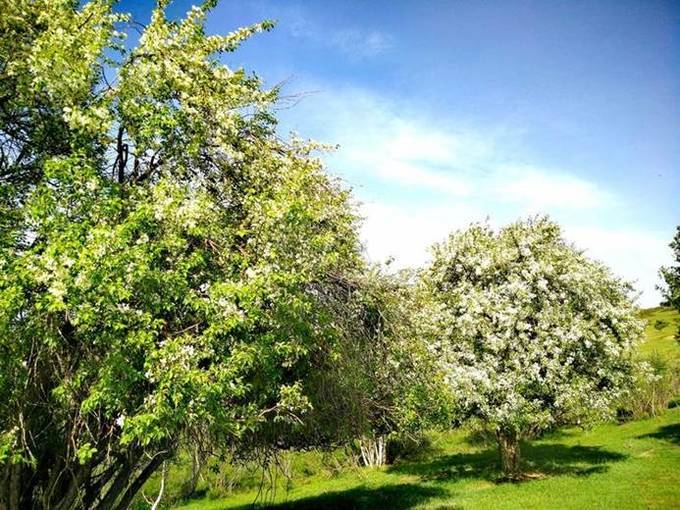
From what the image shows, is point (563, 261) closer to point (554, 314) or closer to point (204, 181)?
point (554, 314)

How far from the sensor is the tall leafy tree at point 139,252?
8578 millimetres

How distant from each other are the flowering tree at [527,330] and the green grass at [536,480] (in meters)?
3.06

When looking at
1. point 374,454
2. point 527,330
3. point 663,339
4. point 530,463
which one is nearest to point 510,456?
point 530,463

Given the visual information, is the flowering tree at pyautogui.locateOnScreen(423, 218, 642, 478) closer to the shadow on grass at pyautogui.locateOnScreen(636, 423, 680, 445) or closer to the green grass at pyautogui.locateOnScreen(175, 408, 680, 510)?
the green grass at pyautogui.locateOnScreen(175, 408, 680, 510)

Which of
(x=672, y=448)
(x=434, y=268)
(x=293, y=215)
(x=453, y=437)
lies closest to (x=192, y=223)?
(x=293, y=215)

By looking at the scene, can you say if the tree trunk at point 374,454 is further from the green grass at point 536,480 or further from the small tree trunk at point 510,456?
the small tree trunk at point 510,456

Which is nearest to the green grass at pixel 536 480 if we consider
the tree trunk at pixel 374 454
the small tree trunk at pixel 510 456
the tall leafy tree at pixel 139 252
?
the small tree trunk at pixel 510 456

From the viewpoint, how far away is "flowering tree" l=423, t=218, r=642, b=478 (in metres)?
24.7

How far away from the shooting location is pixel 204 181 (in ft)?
39.7

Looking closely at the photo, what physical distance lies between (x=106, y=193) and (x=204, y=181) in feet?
7.98

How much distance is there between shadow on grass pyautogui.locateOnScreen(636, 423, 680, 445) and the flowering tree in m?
10.6

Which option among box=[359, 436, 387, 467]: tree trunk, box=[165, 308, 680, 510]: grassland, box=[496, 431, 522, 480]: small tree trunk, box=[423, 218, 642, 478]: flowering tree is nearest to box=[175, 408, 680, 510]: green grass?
box=[165, 308, 680, 510]: grassland

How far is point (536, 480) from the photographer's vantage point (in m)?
27.2

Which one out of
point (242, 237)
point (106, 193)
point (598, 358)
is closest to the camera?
point (106, 193)
